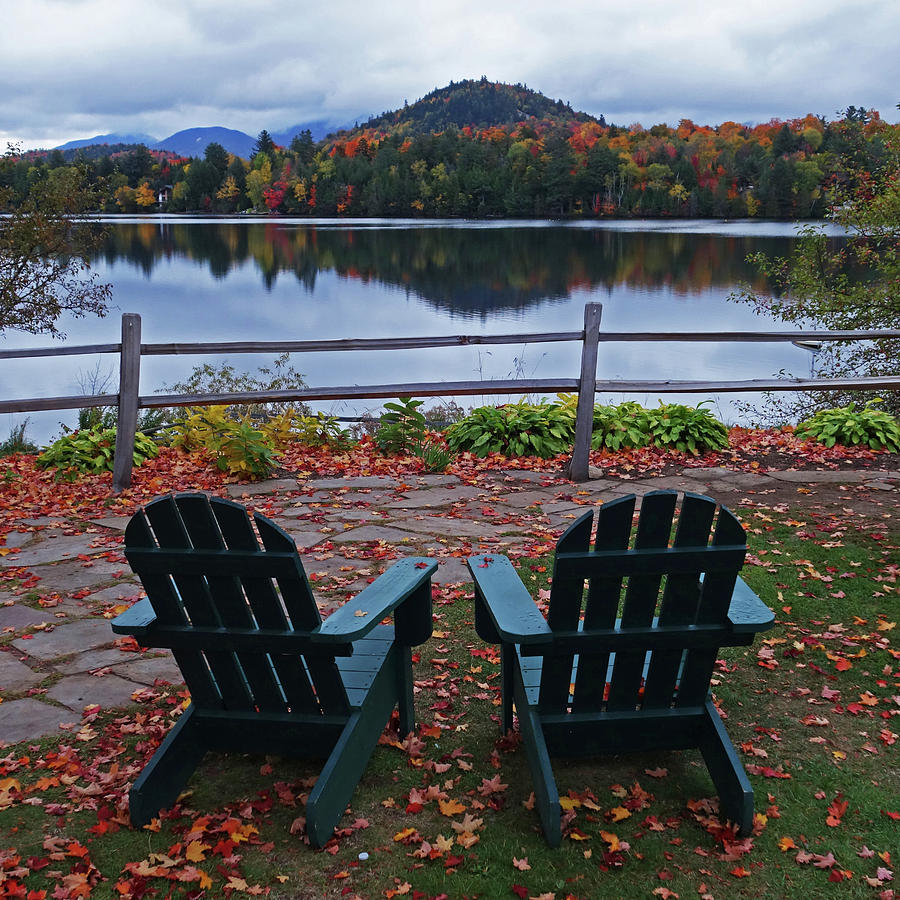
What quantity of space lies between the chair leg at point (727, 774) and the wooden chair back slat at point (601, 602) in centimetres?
35

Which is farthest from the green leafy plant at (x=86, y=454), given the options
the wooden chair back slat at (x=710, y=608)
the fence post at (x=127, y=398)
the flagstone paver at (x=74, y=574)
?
the wooden chair back slat at (x=710, y=608)

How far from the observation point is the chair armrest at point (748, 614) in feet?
7.45

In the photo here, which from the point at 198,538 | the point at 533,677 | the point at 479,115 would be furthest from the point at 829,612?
the point at 479,115

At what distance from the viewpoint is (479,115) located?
238ft

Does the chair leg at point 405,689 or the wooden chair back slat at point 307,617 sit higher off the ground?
the wooden chair back slat at point 307,617

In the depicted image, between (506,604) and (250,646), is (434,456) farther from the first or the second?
(250,646)

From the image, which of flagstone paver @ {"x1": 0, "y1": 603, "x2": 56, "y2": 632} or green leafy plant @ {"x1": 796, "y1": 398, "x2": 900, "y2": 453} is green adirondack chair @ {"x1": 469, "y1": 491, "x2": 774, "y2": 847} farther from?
green leafy plant @ {"x1": 796, "y1": 398, "x2": 900, "y2": 453}

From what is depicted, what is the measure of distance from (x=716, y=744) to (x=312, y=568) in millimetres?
2528

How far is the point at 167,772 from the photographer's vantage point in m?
2.45

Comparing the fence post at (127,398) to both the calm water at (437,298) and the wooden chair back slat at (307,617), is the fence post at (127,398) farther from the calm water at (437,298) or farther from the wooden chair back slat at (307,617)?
the calm water at (437,298)

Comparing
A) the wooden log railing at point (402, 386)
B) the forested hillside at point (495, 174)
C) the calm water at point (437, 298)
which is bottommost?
the calm water at point (437, 298)

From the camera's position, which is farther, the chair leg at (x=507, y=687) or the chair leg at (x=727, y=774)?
the chair leg at (x=507, y=687)

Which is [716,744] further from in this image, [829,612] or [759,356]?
[759,356]

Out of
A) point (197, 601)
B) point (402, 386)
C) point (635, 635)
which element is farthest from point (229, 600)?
point (402, 386)
